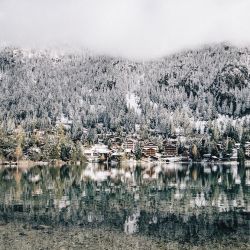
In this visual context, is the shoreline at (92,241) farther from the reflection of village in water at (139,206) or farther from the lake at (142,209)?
the reflection of village in water at (139,206)

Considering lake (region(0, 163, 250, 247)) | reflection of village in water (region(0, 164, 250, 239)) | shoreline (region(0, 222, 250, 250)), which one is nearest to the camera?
shoreline (region(0, 222, 250, 250))

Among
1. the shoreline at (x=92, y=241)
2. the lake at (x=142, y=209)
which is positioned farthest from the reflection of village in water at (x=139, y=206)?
the shoreline at (x=92, y=241)

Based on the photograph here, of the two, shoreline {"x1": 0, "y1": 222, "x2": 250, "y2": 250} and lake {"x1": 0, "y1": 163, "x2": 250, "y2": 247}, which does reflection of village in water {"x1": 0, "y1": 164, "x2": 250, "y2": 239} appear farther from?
shoreline {"x1": 0, "y1": 222, "x2": 250, "y2": 250}

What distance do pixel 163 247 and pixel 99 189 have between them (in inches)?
2012

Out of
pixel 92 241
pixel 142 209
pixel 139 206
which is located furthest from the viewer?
pixel 139 206

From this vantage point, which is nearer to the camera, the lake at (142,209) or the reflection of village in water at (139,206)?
the lake at (142,209)


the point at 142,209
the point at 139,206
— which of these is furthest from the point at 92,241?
the point at 139,206

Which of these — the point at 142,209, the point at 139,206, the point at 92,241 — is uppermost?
the point at 92,241

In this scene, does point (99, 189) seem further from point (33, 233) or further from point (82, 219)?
point (33, 233)

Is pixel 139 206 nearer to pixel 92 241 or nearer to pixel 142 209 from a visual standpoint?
pixel 142 209

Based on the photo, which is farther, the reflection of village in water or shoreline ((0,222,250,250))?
the reflection of village in water

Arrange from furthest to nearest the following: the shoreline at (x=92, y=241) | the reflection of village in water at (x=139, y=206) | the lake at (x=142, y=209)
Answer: the reflection of village in water at (x=139, y=206)
the lake at (x=142, y=209)
the shoreline at (x=92, y=241)

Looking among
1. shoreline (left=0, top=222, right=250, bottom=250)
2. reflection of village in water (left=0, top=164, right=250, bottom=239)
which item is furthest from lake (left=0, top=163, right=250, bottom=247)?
shoreline (left=0, top=222, right=250, bottom=250)

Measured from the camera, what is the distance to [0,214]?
6306 cm
